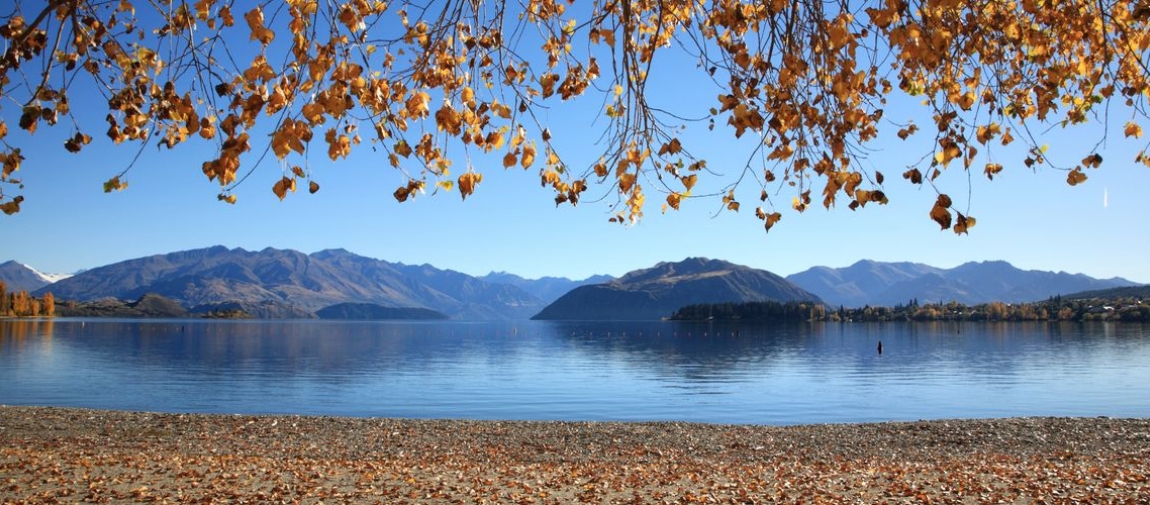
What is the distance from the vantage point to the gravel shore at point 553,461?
13.6 m

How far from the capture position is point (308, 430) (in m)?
30.6

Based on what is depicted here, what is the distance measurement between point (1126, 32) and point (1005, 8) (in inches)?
41.7

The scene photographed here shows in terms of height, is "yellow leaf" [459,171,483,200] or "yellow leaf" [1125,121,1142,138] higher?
"yellow leaf" [1125,121,1142,138]

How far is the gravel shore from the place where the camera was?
1357 centimetres

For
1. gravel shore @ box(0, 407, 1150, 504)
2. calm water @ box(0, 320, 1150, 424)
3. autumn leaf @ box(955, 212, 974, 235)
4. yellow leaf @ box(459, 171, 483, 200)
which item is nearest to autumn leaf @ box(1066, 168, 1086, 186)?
autumn leaf @ box(955, 212, 974, 235)

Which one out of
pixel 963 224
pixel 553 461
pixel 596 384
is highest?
pixel 963 224

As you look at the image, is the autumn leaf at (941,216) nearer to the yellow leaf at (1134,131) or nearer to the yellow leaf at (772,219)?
the yellow leaf at (772,219)

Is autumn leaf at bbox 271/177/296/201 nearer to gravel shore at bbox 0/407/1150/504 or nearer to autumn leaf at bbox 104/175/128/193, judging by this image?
autumn leaf at bbox 104/175/128/193

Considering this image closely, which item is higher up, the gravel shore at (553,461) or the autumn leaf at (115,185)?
the autumn leaf at (115,185)

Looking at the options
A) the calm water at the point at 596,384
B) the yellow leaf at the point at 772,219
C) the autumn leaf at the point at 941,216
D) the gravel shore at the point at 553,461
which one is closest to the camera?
the autumn leaf at the point at 941,216

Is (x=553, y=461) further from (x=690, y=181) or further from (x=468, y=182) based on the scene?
(x=468, y=182)

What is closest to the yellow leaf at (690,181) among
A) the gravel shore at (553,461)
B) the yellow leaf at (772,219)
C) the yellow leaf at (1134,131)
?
the yellow leaf at (772,219)

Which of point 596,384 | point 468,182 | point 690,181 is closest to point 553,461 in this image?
point 690,181

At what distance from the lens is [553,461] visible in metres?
24.2
